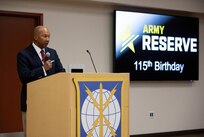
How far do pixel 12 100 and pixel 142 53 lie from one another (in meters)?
2.17

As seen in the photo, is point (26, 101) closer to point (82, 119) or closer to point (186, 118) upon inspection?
point (82, 119)

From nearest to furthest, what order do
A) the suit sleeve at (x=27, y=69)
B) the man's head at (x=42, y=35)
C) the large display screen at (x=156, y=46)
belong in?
the suit sleeve at (x=27, y=69)
the man's head at (x=42, y=35)
the large display screen at (x=156, y=46)

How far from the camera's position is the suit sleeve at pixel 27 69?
85.0 inches

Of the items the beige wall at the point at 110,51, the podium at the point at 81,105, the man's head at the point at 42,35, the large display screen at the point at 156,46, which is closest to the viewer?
the podium at the point at 81,105

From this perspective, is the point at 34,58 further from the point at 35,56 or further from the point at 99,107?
the point at 99,107

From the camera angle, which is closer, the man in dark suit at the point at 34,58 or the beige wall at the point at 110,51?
the man in dark suit at the point at 34,58

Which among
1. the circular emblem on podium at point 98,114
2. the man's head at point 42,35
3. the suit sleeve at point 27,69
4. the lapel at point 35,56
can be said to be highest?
the man's head at point 42,35

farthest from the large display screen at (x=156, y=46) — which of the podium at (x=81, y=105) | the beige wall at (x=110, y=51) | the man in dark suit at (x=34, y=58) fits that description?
the podium at (x=81, y=105)

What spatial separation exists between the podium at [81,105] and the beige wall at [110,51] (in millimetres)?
2577

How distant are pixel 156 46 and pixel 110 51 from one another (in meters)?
0.81

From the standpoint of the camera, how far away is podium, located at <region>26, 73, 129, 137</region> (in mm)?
1786

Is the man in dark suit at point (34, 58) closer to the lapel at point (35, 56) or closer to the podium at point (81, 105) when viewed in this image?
the lapel at point (35, 56)

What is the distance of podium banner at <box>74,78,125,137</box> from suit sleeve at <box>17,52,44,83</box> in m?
0.48

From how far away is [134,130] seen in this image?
5082 mm
